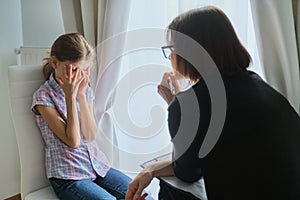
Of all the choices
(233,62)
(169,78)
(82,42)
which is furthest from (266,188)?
(82,42)

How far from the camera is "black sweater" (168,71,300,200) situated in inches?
32.9

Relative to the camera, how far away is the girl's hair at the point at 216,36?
3.10ft

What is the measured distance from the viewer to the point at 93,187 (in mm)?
1239

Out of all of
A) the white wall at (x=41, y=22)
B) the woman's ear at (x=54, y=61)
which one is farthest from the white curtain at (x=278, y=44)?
the white wall at (x=41, y=22)

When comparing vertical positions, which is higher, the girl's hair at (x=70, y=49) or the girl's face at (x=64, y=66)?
the girl's hair at (x=70, y=49)

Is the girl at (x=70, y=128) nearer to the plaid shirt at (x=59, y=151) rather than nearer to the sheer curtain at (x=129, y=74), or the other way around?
the plaid shirt at (x=59, y=151)

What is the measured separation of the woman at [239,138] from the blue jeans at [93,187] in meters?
0.38

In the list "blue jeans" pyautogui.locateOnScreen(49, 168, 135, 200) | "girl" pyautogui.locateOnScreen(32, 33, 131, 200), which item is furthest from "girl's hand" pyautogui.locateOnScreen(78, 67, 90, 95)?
"blue jeans" pyautogui.locateOnScreen(49, 168, 135, 200)

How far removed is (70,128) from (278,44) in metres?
0.83

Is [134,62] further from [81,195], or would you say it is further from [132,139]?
[81,195]

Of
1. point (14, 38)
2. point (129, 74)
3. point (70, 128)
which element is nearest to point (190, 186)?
point (70, 128)

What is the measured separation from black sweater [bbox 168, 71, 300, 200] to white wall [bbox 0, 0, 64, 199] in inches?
59.3

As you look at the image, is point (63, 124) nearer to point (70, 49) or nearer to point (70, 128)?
point (70, 128)

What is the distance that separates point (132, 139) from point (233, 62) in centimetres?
92
